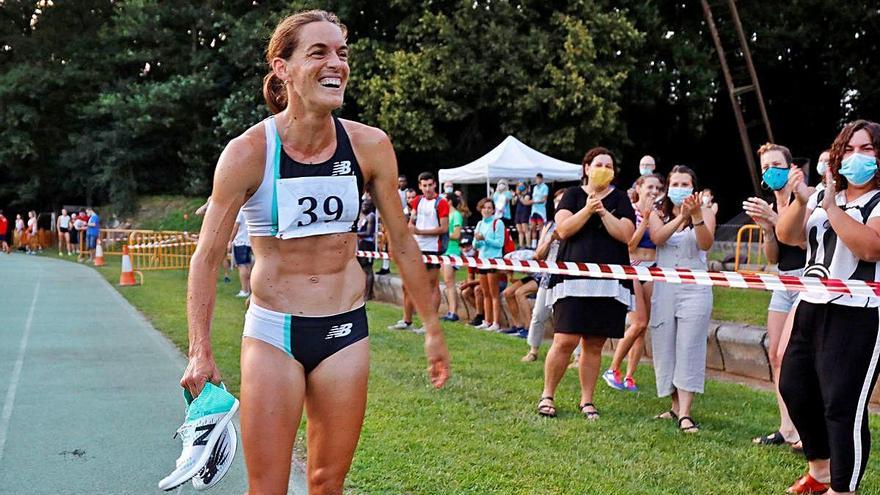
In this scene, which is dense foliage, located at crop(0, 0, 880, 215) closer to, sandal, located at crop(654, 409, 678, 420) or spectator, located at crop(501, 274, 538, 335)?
spectator, located at crop(501, 274, 538, 335)

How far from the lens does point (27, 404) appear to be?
21.9ft

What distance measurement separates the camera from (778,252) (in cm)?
582

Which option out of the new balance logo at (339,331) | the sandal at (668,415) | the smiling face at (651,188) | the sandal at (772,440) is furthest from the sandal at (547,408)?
the new balance logo at (339,331)

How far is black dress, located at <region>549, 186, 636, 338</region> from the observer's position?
6188 millimetres

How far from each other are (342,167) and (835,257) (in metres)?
2.62

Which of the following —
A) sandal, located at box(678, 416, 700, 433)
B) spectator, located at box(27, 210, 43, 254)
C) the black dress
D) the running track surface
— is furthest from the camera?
spectator, located at box(27, 210, 43, 254)

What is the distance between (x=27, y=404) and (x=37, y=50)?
3532 centimetres

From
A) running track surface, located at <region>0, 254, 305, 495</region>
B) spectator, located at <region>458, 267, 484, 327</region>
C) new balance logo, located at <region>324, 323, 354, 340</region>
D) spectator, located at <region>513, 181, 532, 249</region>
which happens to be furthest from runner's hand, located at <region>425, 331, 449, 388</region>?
spectator, located at <region>513, 181, 532, 249</region>

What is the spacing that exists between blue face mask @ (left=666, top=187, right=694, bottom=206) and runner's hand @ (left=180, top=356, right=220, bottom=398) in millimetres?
4351

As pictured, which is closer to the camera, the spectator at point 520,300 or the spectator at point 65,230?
the spectator at point 520,300

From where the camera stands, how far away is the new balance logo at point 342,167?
3094 millimetres

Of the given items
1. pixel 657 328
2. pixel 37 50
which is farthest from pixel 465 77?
pixel 37 50

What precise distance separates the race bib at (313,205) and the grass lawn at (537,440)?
6.60 feet

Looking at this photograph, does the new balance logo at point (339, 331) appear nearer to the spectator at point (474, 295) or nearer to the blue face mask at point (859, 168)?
the blue face mask at point (859, 168)
